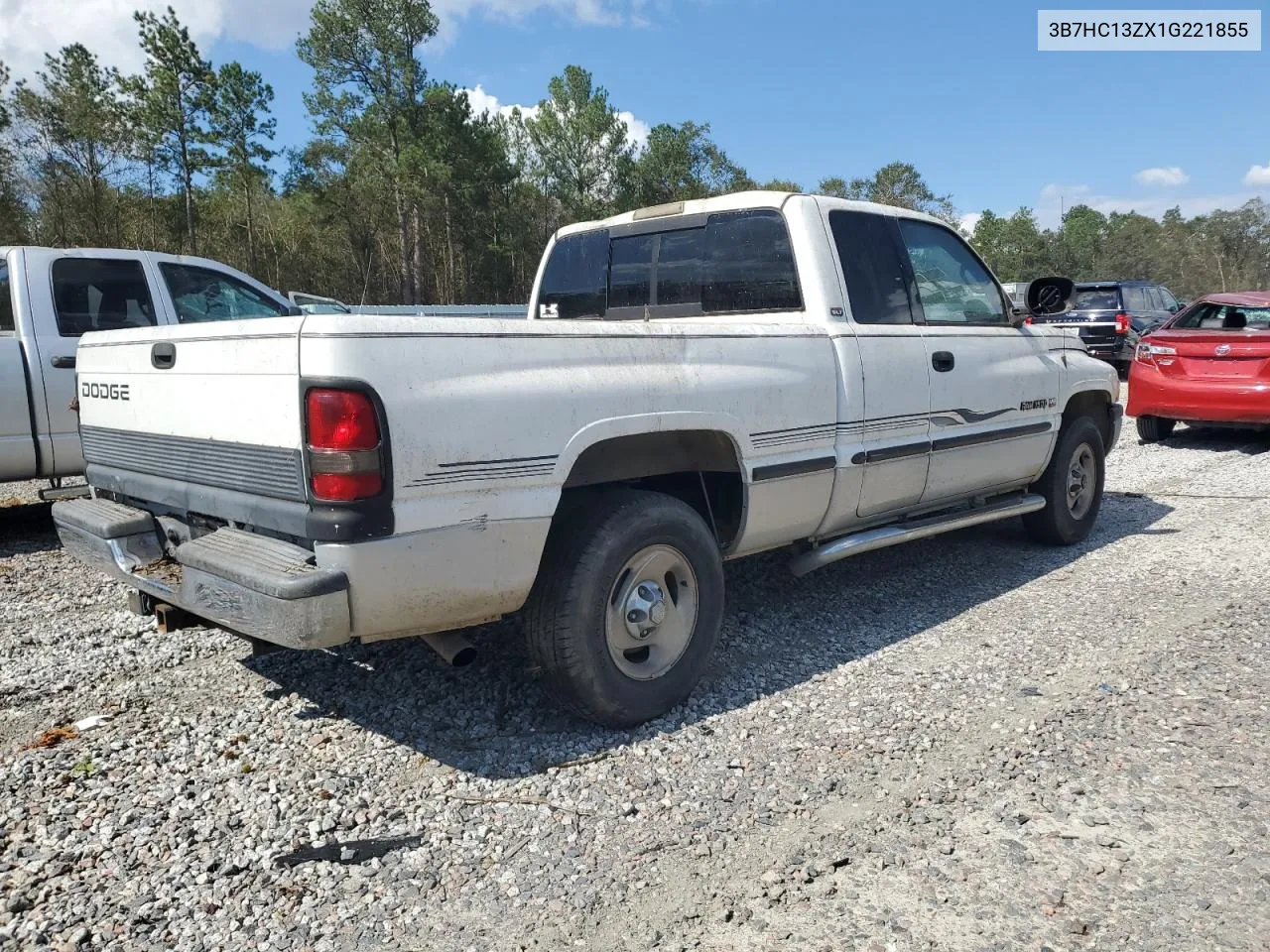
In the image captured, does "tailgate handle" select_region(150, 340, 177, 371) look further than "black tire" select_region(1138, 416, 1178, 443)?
No

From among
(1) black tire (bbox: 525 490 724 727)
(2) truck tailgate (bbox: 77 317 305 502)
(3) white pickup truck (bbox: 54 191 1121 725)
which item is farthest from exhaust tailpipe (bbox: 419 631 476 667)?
(2) truck tailgate (bbox: 77 317 305 502)

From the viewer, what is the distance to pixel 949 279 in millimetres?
5062

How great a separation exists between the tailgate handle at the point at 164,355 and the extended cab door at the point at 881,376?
8.61 ft

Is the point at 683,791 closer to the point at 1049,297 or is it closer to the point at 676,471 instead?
the point at 676,471

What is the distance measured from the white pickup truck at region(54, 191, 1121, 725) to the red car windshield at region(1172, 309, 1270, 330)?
618 centimetres

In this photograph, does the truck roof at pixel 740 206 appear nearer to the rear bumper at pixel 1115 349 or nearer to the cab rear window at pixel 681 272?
the cab rear window at pixel 681 272

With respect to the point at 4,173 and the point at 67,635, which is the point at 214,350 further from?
the point at 4,173

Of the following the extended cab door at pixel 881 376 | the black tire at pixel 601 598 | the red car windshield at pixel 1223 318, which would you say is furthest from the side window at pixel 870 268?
the red car windshield at pixel 1223 318

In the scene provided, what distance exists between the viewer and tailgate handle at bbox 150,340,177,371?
3236mm

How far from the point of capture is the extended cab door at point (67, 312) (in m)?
6.18

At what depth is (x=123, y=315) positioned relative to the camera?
6625mm

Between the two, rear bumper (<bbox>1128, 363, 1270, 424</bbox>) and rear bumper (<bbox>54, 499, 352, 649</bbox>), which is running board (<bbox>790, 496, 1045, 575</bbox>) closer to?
rear bumper (<bbox>54, 499, 352, 649</bbox>)

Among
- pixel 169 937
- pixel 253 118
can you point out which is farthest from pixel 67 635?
pixel 253 118

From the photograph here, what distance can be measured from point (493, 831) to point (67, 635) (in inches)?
110
